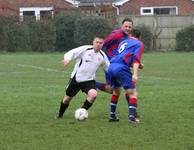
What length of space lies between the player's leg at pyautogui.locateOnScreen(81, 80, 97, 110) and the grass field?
10.3 inches

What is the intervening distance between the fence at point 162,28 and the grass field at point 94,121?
72.9ft

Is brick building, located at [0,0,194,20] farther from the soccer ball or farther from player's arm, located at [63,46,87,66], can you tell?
the soccer ball

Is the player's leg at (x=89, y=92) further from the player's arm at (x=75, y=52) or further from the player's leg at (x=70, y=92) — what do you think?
the player's arm at (x=75, y=52)

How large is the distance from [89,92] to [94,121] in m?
0.54

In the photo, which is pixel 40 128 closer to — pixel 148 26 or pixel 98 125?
pixel 98 125

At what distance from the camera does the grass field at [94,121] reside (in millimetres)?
8766

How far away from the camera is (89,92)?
11312 mm

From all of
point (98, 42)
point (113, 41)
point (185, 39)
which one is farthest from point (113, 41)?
point (185, 39)

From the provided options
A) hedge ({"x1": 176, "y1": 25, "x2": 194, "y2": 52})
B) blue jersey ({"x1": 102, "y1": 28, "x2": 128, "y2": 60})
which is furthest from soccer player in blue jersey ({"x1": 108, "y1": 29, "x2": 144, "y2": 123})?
hedge ({"x1": 176, "y1": 25, "x2": 194, "y2": 52})

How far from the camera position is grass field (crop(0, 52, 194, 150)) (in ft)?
28.8

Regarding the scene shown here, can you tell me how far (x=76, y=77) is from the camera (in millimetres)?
11477

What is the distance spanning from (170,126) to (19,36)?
30557mm

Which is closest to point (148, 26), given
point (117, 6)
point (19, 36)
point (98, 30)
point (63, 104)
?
point (98, 30)

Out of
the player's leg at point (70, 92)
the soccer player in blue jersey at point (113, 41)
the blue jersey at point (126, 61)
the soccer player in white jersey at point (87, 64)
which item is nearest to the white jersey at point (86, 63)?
the soccer player in white jersey at point (87, 64)
